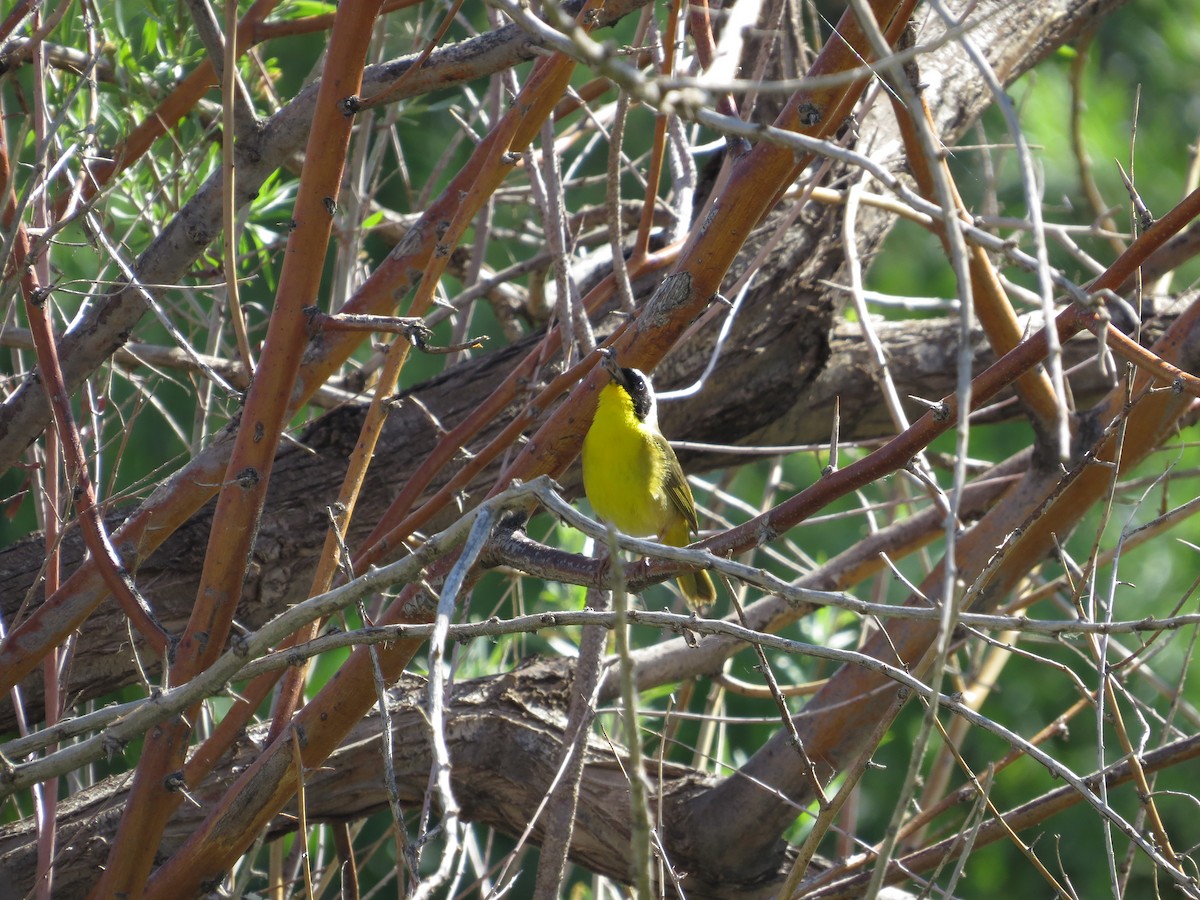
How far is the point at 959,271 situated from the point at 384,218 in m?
3.93

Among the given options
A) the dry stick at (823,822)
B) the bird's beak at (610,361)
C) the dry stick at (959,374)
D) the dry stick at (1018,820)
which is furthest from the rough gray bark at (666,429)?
the dry stick at (959,374)

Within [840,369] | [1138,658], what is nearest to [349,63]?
[1138,658]

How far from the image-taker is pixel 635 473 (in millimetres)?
3639

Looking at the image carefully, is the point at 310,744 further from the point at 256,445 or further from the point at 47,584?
the point at 47,584

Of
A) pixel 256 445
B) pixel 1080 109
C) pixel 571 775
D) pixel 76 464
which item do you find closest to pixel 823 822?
pixel 256 445

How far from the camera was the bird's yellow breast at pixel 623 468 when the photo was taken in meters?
3.63

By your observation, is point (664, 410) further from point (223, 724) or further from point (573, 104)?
point (223, 724)

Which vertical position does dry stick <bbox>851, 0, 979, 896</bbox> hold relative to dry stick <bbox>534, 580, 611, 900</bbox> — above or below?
above

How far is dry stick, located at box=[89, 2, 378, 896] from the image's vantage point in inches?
84.6

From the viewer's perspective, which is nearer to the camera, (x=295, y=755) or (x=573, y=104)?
(x=295, y=755)

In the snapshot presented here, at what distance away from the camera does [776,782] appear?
3605 mm

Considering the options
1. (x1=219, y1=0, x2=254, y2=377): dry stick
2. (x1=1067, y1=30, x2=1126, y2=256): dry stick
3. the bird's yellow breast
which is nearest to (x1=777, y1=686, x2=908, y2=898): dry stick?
(x1=219, y1=0, x2=254, y2=377): dry stick

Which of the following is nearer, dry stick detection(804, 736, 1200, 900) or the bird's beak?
the bird's beak

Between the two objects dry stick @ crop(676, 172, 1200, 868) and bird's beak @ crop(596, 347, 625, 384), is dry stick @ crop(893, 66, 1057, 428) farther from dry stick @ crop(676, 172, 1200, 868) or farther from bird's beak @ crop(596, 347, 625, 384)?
bird's beak @ crop(596, 347, 625, 384)
